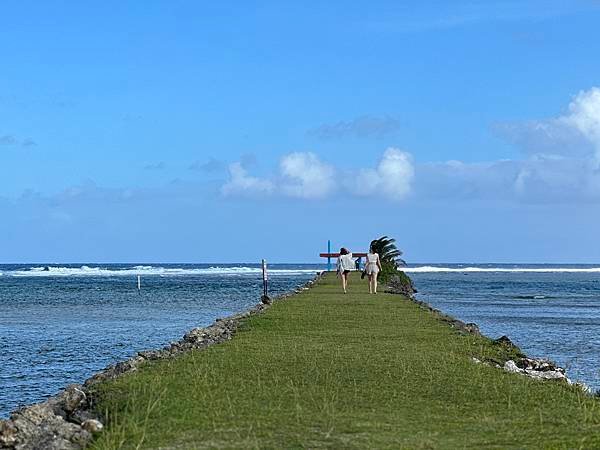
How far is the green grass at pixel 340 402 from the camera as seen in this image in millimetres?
8094

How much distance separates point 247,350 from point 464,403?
545 cm

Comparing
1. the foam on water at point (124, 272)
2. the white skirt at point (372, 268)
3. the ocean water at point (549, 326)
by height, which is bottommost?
the ocean water at point (549, 326)

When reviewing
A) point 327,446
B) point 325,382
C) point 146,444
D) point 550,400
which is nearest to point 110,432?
point 146,444

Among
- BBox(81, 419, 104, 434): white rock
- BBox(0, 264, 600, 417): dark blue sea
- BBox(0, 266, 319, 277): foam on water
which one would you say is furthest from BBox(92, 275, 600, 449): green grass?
BBox(0, 266, 319, 277): foam on water

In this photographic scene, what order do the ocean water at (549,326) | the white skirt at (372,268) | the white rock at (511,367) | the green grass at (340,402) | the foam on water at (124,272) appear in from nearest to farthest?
the green grass at (340,402), the white rock at (511,367), the ocean water at (549,326), the white skirt at (372,268), the foam on water at (124,272)

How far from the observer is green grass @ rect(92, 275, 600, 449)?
8.09 m

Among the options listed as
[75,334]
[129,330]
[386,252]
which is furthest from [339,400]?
[386,252]

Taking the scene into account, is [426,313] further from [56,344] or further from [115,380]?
[115,380]

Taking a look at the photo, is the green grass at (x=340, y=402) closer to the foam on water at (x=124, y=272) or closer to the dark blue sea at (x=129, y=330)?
the dark blue sea at (x=129, y=330)

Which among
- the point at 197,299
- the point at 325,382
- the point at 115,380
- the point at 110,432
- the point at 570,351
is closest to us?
the point at 110,432

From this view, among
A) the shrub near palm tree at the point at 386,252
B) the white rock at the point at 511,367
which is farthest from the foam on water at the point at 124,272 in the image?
the white rock at the point at 511,367

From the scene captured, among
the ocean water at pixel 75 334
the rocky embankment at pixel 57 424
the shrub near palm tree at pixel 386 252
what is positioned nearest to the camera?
the rocky embankment at pixel 57 424

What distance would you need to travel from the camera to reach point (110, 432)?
8539mm

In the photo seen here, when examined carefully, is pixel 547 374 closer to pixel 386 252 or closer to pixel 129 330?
pixel 129 330
